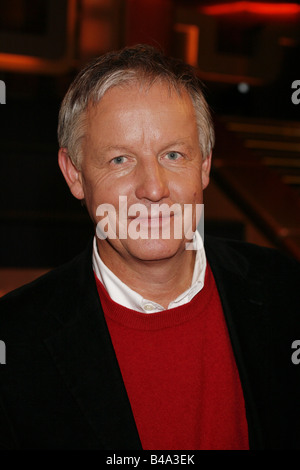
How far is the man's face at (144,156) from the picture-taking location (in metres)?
1.51

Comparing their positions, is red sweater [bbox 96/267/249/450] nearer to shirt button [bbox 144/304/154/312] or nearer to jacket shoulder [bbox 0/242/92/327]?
shirt button [bbox 144/304/154/312]

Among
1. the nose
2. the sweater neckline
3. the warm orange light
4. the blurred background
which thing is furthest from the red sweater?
the warm orange light

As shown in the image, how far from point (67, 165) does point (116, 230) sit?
317 millimetres

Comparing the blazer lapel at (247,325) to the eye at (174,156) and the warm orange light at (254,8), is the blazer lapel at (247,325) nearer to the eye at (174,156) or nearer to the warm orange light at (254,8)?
the eye at (174,156)

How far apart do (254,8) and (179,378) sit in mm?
→ 6688

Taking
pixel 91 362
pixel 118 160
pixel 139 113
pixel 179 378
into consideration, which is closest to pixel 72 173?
pixel 118 160

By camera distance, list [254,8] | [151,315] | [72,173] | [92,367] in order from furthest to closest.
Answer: [254,8]
[72,173]
[151,315]
[92,367]

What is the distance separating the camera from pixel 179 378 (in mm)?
1551

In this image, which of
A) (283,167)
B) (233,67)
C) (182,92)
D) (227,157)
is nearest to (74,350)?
(182,92)

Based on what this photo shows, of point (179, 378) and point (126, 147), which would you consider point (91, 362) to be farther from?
point (126, 147)

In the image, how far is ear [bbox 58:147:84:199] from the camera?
1751 mm

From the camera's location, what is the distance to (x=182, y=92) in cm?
162

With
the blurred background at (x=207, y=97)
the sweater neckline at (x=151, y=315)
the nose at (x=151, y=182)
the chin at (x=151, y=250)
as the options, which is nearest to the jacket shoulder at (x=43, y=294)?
the sweater neckline at (x=151, y=315)

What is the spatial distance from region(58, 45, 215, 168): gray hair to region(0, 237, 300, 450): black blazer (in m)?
0.37
